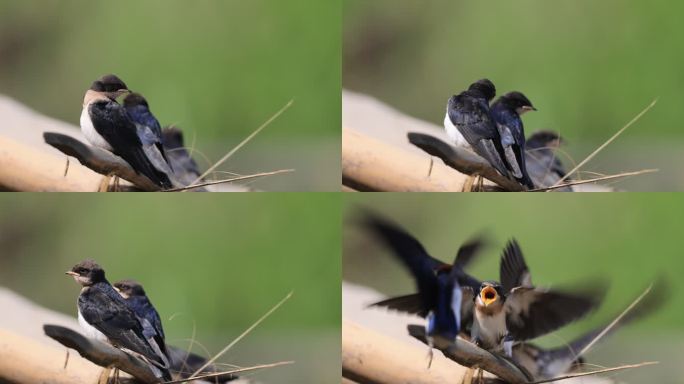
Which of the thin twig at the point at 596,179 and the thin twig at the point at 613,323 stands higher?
the thin twig at the point at 596,179

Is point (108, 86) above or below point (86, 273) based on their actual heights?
above

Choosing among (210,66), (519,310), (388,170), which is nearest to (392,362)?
(519,310)

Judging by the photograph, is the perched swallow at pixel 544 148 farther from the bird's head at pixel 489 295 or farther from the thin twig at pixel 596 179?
the bird's head at pixel 489 295

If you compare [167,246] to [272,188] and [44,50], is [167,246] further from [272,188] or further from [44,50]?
[44,50]

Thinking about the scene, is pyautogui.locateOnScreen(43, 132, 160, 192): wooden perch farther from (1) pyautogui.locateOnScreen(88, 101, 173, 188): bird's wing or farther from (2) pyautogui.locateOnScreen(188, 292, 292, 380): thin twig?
(2) pyautogui.locateOnScreen(188, 292, 292, 380): thin twig

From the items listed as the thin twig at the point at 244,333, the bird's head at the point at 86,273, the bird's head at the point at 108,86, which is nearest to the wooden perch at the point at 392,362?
the thin twig at the point at 244,333

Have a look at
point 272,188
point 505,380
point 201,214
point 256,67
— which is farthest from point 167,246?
point 505,380

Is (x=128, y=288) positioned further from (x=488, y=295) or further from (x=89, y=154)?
(x=488, y=295)

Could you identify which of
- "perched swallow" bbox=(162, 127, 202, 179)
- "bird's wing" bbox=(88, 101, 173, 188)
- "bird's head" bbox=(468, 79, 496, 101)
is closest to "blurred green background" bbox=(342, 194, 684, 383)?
"bird's head" bbox=(468, 79, 496, 101)
